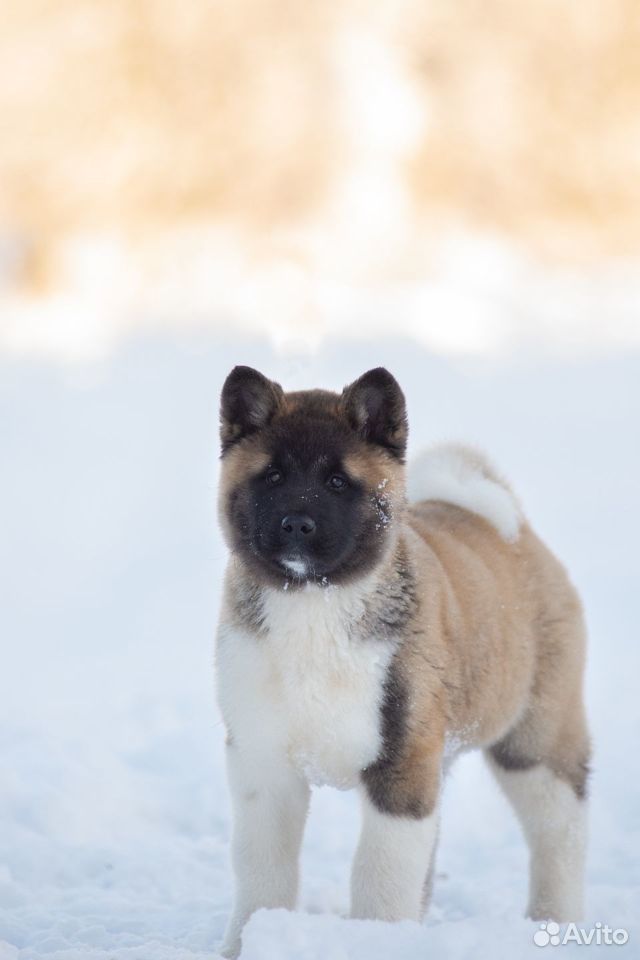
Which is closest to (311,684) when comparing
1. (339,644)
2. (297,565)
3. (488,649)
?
(339,644)

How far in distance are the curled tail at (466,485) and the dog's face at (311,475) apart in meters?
0.99

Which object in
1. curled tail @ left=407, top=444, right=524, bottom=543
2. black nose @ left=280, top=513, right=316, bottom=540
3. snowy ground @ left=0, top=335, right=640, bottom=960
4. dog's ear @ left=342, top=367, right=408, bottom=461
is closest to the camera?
black nose @ left=280, top=513, right=316, bottom=540

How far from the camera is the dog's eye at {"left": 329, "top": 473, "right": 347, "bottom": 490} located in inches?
163

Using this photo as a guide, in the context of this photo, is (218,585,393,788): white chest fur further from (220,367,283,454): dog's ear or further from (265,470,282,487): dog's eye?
(220,367,283,454): dog's ear

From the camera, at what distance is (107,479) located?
465 inches

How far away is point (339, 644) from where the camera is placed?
13.4 feet

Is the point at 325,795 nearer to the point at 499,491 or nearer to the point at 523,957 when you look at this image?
the point at 499,491

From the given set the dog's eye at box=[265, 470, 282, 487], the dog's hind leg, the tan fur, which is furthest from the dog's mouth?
the dog's hind leg

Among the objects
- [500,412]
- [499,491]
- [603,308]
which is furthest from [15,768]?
[603,308]

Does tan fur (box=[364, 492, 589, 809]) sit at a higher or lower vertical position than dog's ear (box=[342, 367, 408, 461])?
lower

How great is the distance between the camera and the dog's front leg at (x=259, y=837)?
4.23m

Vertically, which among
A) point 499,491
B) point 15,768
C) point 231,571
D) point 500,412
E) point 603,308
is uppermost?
point 603,308

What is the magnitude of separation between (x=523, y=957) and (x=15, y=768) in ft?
12.3

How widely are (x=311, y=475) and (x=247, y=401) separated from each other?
0.45m
